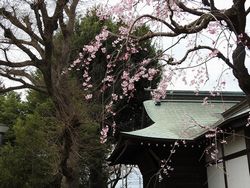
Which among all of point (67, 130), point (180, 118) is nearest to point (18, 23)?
point (67, 130)

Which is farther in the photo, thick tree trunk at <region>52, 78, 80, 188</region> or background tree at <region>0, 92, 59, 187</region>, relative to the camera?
background tree at <region>0, 92, 59, 187</region>

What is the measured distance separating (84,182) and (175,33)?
512 inches

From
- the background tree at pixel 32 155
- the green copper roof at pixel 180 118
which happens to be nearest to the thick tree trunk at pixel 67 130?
the green copper roof at pixel 180 118

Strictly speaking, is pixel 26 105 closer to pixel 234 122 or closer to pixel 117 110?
pixel 117 110

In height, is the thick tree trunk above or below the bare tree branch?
below

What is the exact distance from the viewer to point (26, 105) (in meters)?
18.3

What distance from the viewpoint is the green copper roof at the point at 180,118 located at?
10.0 metres

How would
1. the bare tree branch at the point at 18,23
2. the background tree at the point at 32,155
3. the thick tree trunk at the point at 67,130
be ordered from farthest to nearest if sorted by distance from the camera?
1. the background tree at the point at 32,155
2. the bare tree branch at the point at 18,23
3. the thick tree trunk at the point at 67,130

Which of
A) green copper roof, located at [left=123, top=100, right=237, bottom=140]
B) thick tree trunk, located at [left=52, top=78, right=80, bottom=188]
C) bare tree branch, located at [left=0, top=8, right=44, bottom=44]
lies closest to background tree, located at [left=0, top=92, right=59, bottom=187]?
thick tree trunk, located at [left=52, top=78, right=80, bottom=188]

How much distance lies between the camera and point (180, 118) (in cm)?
1180

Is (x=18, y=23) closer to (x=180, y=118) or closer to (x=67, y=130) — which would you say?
(x=67, y=130)

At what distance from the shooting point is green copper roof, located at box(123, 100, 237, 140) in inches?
395

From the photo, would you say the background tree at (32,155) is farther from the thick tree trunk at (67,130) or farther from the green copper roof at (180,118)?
the green copper roof at (180,118)

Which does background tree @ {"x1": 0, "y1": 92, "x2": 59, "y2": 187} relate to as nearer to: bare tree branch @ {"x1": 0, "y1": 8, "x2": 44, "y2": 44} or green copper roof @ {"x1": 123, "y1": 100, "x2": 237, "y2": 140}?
bare tree branch @ {"x1": 0, "y1": 8, "x2": 44, "y2": 44}
